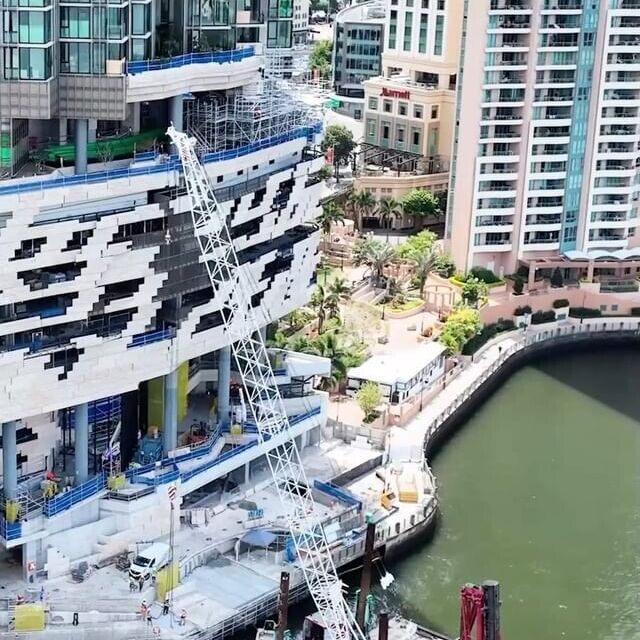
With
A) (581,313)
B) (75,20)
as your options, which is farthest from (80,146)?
(581,313)

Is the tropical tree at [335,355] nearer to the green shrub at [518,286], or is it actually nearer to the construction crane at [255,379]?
the construction crane at [255,379]

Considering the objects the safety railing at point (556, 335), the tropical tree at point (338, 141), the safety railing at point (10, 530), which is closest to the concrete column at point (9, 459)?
the safety railing at point (10, 530)

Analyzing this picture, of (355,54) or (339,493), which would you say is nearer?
(339,493)

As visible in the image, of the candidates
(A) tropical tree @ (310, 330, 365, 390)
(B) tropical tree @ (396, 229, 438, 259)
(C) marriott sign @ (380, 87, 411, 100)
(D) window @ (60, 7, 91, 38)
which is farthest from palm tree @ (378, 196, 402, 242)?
(D) window @ (60, 7, 91, 38)

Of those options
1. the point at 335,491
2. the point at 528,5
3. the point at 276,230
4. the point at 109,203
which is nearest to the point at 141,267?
the point at 109,203

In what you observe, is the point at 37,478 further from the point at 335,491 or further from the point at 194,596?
the point at 335,491

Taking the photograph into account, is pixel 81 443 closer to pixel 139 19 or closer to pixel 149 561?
pixel 149 561
